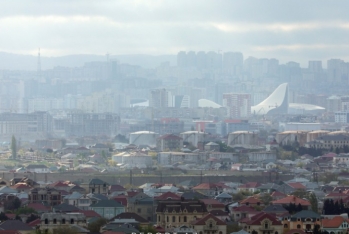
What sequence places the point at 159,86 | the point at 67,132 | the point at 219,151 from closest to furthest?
the point at 219,151
the point at 67,132
the point at 159,86

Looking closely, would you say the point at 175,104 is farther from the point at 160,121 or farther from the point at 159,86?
the point at 160,121

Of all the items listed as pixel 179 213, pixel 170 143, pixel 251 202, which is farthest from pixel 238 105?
pixel 179 213

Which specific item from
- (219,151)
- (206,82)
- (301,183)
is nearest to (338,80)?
(206,82)

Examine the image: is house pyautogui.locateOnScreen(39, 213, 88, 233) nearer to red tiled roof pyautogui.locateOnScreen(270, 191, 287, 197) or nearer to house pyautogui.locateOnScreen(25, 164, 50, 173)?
red tiled roof pyautogui.locateOnScreen(270, 191, 287, 197)

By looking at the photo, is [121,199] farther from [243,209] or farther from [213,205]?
[243,209]

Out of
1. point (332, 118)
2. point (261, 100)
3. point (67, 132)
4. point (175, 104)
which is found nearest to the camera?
point (67, 132)

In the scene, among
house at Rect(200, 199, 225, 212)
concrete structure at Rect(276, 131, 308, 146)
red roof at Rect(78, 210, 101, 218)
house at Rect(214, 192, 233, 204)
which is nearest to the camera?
red roof at Rect(78, 210, 101, 218)

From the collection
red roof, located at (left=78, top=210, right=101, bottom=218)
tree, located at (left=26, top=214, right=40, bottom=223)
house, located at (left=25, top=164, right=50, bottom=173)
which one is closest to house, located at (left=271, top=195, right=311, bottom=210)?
red roof, located at (left=78, top=210, right=101, bottom=218)
